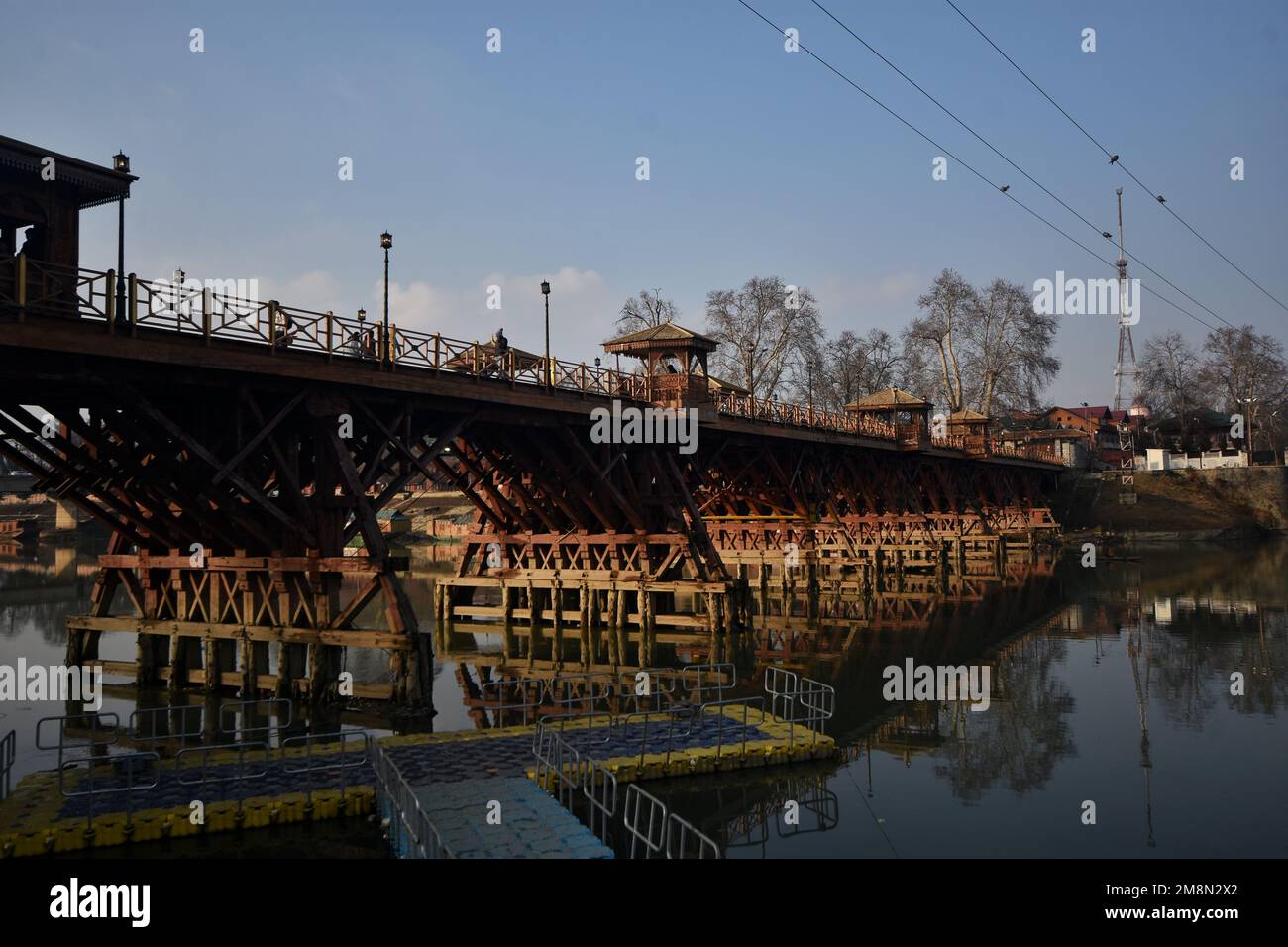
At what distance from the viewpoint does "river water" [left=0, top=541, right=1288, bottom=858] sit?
12.1m

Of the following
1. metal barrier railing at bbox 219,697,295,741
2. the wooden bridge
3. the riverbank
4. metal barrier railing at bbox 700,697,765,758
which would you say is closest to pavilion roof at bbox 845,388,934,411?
the wooden bridge

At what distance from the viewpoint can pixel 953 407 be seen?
270 ft

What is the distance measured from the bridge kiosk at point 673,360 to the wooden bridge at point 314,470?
77 mm

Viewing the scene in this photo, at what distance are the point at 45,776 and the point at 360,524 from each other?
7.35 meters

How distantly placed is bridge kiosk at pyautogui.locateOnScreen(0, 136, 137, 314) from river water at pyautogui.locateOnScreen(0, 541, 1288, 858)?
9.20 metres

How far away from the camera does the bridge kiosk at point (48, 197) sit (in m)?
17.7

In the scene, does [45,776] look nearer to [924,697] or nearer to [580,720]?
[580,720]

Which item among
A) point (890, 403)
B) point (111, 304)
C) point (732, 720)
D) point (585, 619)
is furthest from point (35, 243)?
point (890, 403)

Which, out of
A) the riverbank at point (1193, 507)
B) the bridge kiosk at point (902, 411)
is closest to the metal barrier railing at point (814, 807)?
the bridge kiosk at point (902, 411)

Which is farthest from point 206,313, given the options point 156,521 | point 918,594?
point 918,594

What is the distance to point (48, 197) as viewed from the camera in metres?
18.4

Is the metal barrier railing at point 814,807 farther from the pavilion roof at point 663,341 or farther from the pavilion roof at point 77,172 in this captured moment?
the pavilion roof at point 663,341
